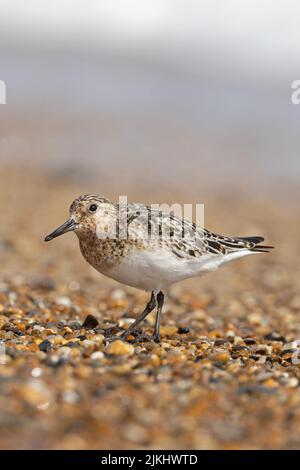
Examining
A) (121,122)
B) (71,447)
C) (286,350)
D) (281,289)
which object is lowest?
(71,447)

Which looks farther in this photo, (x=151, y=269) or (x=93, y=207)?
(x=93, y=207)

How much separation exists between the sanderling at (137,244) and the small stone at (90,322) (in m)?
0.45

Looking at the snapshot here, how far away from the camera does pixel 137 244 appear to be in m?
6.39

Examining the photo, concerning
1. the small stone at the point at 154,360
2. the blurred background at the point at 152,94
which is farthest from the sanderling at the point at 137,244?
the blurred background at the point at 152,94

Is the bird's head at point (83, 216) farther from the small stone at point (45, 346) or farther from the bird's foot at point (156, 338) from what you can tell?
the bird's foot at point (156, 338)

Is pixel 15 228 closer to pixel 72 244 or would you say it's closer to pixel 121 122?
pixel 72 244

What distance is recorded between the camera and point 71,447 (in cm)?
408

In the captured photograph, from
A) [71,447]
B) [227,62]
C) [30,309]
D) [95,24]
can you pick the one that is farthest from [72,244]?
[95,24]

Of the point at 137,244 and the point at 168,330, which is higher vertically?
the point at 137,244

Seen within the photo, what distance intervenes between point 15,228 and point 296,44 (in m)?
16.2

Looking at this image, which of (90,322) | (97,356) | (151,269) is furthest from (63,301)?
(97,356)

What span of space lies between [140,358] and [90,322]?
5.58 ft

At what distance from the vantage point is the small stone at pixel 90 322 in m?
7.24

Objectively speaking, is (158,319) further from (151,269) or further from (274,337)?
(274,337)
